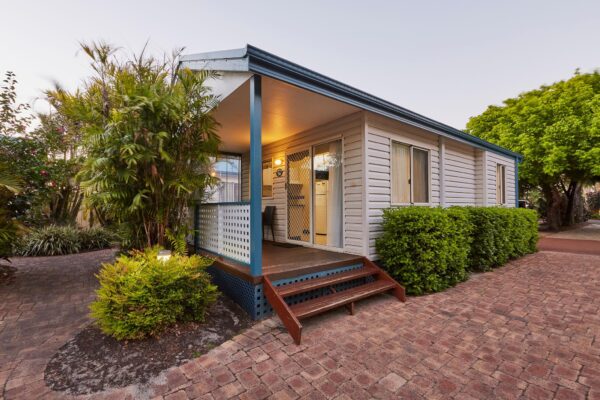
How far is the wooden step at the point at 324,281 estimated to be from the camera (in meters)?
3.08

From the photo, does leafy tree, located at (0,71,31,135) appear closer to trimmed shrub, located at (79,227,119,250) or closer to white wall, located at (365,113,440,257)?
trimmed shrub, located at (79,227,119,250)

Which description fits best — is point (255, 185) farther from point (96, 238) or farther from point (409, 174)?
point (96, 238)

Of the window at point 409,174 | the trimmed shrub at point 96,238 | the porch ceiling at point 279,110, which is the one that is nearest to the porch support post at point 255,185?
the porch ceiling at point 279,110

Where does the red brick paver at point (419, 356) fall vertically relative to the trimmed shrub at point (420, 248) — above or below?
below

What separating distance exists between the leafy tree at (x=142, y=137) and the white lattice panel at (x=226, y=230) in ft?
1.63

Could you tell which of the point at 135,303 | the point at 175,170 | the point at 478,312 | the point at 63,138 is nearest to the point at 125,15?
the point at 63,138

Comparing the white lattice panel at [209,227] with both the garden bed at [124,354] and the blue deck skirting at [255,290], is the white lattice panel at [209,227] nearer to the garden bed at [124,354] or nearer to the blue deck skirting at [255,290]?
the blue deck skirting at [255,290]

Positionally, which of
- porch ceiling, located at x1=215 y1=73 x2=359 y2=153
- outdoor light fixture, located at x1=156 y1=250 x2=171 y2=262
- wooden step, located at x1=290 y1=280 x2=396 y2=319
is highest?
porch ceiling, located at x1=215 y1=73 x2=359 y2=153

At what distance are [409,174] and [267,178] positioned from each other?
3.29 metres

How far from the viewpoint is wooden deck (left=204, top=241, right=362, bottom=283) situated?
127 inches

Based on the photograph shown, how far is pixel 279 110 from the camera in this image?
434cm

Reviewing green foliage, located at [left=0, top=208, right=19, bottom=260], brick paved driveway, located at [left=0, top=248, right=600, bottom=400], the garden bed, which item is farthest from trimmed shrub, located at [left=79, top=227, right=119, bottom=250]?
the garden bed

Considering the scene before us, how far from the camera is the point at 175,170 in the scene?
3580 mm

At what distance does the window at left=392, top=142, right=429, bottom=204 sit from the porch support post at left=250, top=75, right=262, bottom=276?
9.24 feet
